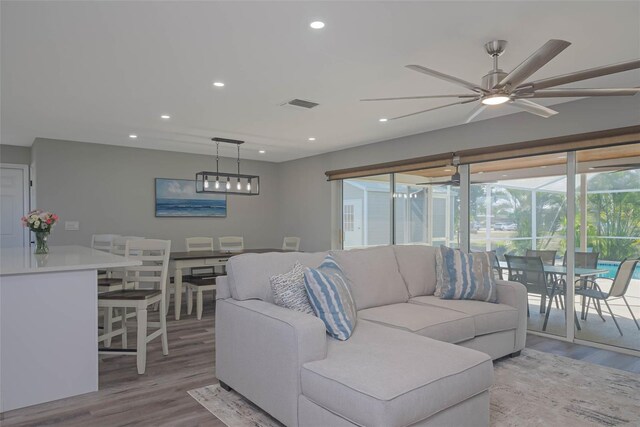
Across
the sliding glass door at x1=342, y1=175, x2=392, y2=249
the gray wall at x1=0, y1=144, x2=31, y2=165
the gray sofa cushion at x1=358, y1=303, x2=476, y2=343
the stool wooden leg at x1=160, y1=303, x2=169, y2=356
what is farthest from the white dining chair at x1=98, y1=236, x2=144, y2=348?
the sliding glass door at x1=342, y1=175, x2=392, y2=249

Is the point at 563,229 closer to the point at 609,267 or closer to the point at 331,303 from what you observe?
the point at 609,267

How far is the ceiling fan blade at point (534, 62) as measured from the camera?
1.98 metres

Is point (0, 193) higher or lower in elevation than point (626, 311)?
higher

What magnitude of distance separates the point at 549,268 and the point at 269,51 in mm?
3640

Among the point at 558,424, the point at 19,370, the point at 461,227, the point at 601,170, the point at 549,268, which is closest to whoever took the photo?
the point at 558,424

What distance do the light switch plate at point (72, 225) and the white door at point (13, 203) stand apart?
1.10 m

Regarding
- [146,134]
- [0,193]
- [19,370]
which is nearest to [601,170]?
[19,370]

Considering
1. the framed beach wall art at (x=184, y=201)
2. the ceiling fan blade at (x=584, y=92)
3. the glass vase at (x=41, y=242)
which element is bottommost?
the glass vase at (x=41, y=242)

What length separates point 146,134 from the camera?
5680 mm

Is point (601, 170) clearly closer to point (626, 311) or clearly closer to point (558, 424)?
point (626, 311)

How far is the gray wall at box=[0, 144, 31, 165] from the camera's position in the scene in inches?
255

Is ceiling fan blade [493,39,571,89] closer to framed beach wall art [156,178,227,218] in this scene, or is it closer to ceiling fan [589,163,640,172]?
ceiling fan [589,163,640,172]

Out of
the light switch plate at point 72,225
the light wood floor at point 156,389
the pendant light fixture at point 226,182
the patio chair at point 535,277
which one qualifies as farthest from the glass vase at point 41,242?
the patio chair at point 535,277

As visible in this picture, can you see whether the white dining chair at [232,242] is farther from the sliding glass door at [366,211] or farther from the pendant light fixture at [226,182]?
the sliding glass door at [366,211]
